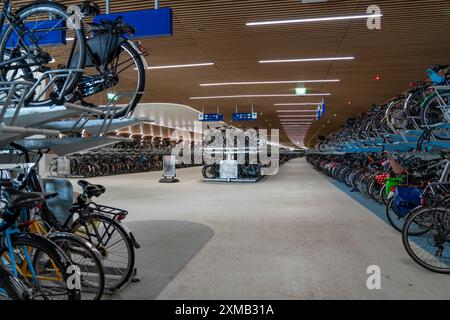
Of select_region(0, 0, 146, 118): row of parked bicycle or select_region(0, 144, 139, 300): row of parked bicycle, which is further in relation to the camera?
select_region(0, 0, 146, 118): row of parked bicycle

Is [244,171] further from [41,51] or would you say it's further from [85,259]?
[85,259]

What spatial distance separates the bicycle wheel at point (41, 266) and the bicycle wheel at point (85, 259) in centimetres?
17

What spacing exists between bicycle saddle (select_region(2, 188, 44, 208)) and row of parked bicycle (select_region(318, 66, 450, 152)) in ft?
14.1

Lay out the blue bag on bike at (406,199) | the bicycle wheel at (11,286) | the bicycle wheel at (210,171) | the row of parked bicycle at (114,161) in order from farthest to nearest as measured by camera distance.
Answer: the row of parked bicycle at (114,161), the bicycle wheel at (210,171), the blue bag on bike at (406,199), the bicycle wheel at (11,286)

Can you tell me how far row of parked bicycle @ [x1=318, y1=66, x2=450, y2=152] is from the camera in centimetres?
496

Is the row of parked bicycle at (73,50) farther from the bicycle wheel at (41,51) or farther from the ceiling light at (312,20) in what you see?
the ceiling light at (312,20)

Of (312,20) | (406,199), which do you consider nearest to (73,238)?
(406,199)

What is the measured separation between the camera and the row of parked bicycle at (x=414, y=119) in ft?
16.3

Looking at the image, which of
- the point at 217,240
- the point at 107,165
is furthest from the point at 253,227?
the point at 107,165

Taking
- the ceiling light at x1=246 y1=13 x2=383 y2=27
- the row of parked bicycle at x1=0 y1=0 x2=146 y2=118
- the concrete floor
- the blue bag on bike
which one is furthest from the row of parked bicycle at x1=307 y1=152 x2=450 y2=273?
the row of parked bicycle at x1=0 y1=0 x2=146 y2=118

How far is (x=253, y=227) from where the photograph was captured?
205 inches

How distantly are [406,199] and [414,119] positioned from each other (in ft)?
6.67

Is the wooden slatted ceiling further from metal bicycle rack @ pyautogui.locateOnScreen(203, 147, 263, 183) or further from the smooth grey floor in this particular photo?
the smooth grey floor

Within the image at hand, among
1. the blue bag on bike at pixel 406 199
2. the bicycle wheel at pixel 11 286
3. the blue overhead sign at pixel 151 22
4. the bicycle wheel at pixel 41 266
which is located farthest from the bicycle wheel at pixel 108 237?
the blue bag on bike at pixel 406 199
